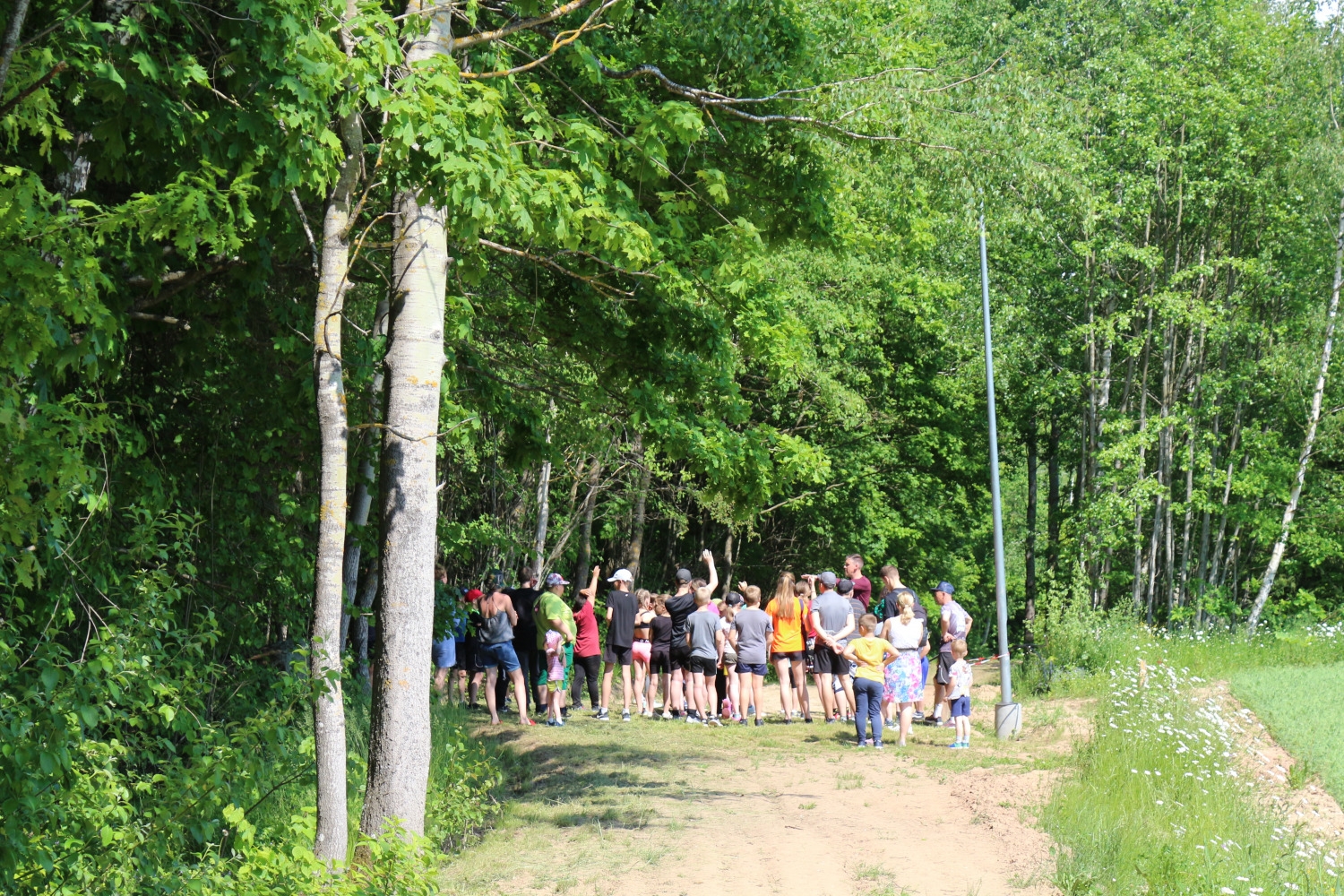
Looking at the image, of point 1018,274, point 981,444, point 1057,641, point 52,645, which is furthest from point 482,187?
point 981,444

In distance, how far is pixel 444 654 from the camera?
16594 mm

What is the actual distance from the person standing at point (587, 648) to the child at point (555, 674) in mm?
613

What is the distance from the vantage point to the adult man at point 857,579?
50.2ft

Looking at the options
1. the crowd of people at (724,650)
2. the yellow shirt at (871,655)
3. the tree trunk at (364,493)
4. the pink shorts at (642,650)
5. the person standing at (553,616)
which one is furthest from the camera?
the pink shorts at (642,650)

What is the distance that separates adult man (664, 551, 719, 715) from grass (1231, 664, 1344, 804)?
6.67 m

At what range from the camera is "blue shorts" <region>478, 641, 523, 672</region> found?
572 inches

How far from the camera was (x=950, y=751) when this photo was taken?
12914mm

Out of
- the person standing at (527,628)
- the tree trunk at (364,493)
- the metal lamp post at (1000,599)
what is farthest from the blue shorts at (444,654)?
the metal lamp post at (1000,599)

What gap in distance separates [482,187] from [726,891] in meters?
4.44

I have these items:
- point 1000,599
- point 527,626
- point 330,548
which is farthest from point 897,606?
point 330,548

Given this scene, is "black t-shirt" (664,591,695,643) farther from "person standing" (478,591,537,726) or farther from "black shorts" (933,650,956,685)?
"black shorts" (933,650,956,685)

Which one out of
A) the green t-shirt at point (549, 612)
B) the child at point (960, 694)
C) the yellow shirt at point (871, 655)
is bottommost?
the child at point (960, 694)

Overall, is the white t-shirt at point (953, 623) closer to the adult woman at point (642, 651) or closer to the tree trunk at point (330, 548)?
the adult woman at point (642, 651)

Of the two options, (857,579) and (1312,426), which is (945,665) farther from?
(1312,426)
